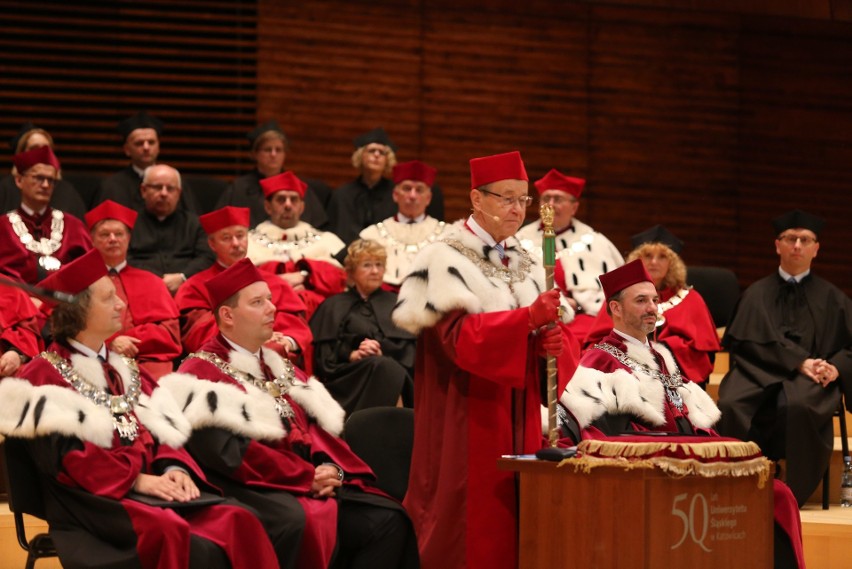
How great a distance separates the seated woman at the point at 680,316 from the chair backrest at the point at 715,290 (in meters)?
0.67

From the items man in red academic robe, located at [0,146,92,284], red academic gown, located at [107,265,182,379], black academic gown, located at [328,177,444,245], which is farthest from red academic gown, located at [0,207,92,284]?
black academic gown, located at [328,177,444,245]

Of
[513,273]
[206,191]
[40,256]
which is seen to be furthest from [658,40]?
[513,273]

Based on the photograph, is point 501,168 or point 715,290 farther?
point 715,290

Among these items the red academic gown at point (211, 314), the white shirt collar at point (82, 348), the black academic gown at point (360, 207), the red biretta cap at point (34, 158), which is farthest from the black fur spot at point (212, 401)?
the black academic gown at point (360, 207)

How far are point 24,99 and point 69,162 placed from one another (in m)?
0.56

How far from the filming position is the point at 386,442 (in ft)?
15.7

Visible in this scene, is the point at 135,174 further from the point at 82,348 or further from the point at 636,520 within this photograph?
the point at 636,520

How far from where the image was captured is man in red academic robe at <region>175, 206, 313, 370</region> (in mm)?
6652

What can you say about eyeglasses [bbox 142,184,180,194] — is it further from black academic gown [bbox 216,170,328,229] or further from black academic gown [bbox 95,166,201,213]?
black academic gown [bbox 216,170,328,229]

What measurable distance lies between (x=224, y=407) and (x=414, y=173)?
4003mm

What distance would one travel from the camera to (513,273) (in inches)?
172

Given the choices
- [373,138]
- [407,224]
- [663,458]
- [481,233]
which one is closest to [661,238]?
[407,224]

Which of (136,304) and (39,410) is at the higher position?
(136,304)

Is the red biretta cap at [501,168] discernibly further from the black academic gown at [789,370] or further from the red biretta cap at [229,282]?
the black academic gown at [789,370]
